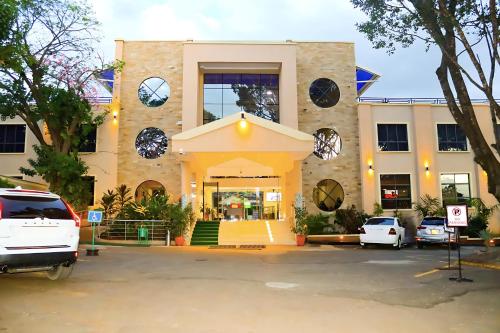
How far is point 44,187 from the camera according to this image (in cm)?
2214

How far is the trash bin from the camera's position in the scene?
58.6 feet

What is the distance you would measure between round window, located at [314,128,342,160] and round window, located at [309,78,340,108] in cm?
161

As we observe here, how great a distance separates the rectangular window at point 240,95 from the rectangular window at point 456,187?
1024cm

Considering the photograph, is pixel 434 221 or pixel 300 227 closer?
pixel 434 221

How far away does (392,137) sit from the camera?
23984 millimetres

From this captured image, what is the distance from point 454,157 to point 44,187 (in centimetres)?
2269

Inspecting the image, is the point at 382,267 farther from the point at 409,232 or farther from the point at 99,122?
the point at 99,122

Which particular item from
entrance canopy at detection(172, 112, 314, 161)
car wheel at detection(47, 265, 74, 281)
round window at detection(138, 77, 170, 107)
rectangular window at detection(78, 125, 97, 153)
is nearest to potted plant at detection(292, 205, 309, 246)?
entrance canopy at detection(172, 112, 314, 161)

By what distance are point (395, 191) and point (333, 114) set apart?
5597mm

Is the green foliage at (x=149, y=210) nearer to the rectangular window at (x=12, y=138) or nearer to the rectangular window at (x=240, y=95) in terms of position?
the rectangular window at (x=240, y=95)

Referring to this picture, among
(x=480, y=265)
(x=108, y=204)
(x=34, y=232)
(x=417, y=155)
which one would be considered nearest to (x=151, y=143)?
(x=108, y=204)

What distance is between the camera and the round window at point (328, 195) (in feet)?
77.5

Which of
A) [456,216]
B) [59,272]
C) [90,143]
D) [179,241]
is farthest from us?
[90,143]

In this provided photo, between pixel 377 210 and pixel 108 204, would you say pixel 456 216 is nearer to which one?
pixel 377 210
